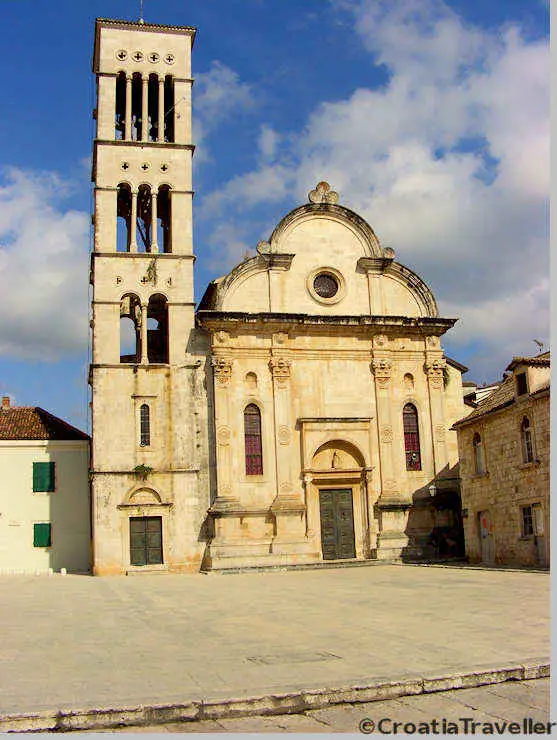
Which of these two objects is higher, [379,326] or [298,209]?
[298,209]

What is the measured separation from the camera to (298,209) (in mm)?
36250

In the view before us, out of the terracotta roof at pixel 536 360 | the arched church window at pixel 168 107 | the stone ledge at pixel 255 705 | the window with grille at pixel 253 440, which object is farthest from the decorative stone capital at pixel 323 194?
the stone ledge at pixel 255 705

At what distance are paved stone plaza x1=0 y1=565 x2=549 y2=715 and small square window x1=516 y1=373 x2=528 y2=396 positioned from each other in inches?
261

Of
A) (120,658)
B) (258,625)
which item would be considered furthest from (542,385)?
(120,658)

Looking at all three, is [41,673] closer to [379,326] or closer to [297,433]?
[297,433]

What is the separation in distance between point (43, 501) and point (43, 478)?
107 centimetres

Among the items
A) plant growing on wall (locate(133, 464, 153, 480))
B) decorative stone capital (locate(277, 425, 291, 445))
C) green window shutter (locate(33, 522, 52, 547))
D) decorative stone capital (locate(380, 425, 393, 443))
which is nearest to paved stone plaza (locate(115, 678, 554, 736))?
plant growing on wall (locate(133, 464, 153, 480))

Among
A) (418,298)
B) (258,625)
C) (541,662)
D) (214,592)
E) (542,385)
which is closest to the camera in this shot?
(541,662)

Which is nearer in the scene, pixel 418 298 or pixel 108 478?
pixel 108 478

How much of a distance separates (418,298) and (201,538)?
15.1m

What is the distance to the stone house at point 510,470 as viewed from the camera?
2653 cm

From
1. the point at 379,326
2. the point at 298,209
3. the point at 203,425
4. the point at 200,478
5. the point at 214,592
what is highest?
the point at 298,209

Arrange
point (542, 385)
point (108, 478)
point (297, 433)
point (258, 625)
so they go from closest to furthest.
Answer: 1. point (258, 625)
2. point (542, 385)
3. point (108, 478)
4. point (297, 433)

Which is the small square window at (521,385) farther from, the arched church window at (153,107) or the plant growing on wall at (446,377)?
the arched church window at (153,107)
